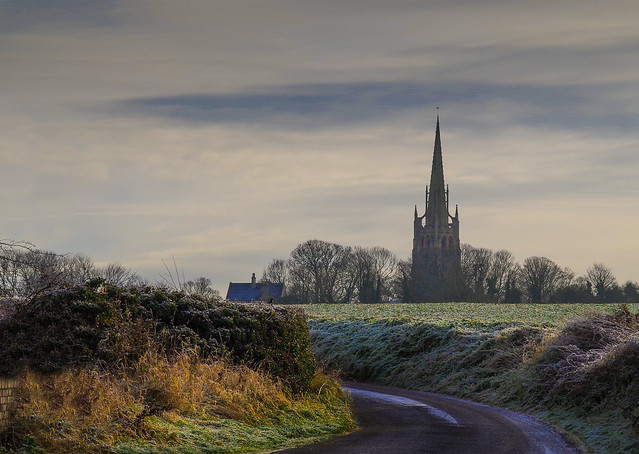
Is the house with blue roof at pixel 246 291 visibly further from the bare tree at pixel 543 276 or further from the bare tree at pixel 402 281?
the bare tree at pixel 543 276

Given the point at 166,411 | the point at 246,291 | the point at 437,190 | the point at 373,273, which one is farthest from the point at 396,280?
the point at 166,411

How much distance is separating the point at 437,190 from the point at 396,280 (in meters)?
54.2

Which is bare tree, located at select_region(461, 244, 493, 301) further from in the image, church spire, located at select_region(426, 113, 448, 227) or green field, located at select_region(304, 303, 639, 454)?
green field, located at select_region(304, 303, 639, 454)

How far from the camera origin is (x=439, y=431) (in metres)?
18.4

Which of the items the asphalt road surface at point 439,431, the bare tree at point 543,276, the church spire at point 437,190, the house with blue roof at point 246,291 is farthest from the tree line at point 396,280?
the asphalt road surface at point 439,431

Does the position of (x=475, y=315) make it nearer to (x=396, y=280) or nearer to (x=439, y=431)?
(x=439, y=431)

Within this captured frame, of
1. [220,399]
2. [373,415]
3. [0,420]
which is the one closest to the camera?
[0,420]

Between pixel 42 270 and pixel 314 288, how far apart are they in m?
82.8

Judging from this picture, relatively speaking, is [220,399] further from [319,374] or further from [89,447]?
[319,374]

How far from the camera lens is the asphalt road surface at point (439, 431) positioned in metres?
15.7

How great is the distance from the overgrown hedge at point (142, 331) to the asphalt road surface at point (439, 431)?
107 inches

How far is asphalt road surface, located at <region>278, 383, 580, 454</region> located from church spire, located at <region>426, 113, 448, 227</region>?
417ft

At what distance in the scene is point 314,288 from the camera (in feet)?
321

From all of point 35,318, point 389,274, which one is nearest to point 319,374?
point 35,318
